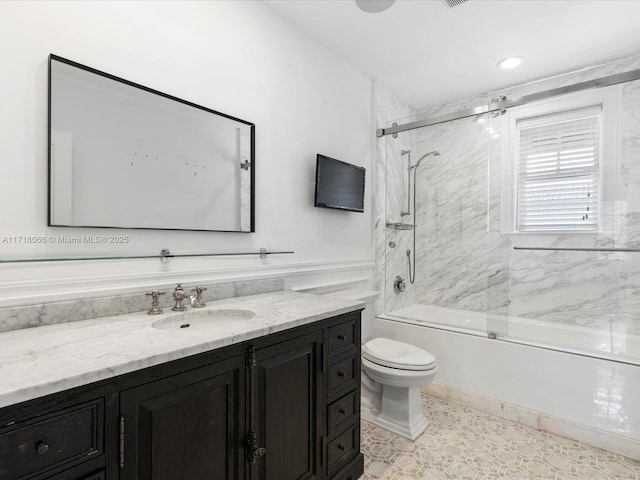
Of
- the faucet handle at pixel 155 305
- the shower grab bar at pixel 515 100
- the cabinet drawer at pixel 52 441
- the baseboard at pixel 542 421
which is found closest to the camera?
the cabinet drawer at pixel 52 441

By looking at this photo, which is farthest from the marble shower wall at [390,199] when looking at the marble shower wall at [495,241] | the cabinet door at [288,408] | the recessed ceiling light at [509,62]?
the cabinet door at [288,408]

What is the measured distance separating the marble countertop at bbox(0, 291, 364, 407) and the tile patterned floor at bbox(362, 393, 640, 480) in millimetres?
1041

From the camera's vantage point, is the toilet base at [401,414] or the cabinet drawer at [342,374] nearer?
the cabinet drawer at [342,374]

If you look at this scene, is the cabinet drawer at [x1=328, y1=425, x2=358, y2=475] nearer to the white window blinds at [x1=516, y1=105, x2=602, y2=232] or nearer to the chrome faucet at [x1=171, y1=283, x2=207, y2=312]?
the chrome faucet at [x1=171, y1=283, x2=207, y2=312]

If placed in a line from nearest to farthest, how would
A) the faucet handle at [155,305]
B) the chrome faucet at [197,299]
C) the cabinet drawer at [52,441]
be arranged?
the cabinet drawer at [52,441]
the faucet handle at [155,305]
the chrome faucet at [197,299]

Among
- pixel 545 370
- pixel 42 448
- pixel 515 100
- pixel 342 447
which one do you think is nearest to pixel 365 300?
pixel 342 447

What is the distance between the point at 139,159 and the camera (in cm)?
146

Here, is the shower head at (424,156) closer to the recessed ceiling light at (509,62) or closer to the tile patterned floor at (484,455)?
the recessed ceiling light at (509,62)

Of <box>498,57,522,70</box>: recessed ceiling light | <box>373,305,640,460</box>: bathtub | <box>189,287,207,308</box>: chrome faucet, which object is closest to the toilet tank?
<box>373,305,640,460</box>: bathtub

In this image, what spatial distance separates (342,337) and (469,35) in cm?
222

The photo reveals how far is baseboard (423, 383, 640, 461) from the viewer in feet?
6.44

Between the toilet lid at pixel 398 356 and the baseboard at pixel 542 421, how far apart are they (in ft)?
2.09

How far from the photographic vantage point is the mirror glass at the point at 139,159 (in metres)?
1.27

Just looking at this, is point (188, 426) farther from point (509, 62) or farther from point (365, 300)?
point (509, 62)
